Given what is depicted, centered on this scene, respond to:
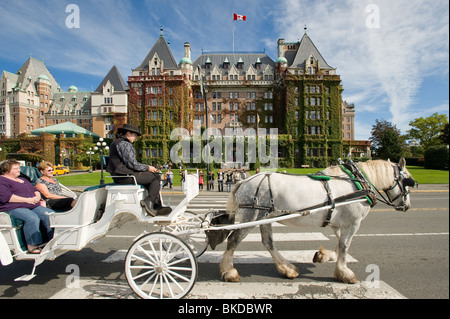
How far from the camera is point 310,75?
50.7 m

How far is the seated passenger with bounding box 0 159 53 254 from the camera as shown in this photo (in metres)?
3.85

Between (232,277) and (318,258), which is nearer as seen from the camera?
(232,277)

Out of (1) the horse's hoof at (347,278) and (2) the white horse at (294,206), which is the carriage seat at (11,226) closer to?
(2) the white horse at (294,206)

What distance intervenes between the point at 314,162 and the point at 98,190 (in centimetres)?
4945

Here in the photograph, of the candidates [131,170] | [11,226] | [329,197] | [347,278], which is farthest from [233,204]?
[11,226]

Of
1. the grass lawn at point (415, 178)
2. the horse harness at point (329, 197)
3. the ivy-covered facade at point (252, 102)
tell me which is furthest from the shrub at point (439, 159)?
the ivy-covered facade at point (252, 102)

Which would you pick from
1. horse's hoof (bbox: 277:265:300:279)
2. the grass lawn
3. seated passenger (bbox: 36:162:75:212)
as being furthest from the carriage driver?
horse's hoof (bbox: 277:265:300:279)

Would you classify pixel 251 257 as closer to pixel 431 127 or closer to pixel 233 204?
pixel 233 204

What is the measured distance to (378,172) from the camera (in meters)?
4.55

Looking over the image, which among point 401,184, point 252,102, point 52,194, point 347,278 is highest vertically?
point 252,102

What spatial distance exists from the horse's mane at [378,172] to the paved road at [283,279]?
0.95 metres

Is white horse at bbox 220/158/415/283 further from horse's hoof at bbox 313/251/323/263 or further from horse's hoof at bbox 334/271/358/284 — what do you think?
horse's hoof at bbox 313/251/323/263

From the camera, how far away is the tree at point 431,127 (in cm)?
278

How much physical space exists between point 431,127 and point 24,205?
3011 cm
